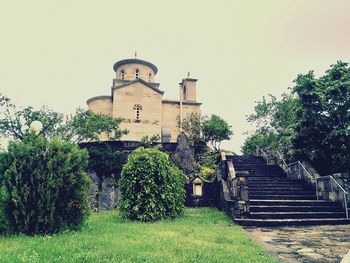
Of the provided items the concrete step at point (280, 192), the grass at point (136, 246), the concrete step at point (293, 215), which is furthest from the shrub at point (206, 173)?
the grass at point (136, 246)

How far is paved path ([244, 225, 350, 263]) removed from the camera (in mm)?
5918

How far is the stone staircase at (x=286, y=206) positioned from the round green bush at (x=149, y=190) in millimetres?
2775

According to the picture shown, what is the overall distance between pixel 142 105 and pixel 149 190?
2173cm

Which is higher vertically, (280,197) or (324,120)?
(324,120)

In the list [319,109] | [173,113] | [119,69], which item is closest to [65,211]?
[319,109]

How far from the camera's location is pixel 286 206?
442 inches

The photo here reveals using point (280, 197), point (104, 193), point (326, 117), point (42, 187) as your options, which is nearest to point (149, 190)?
point (42, 187)

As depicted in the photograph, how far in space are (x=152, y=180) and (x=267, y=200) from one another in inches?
186

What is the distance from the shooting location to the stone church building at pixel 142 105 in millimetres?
31250

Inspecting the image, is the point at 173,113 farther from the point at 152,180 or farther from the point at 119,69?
the point at 152,180

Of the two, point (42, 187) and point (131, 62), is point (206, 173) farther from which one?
point (131, 62)

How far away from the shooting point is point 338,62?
14.3 meters

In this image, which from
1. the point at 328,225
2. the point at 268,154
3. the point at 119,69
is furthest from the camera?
the point at 119,69

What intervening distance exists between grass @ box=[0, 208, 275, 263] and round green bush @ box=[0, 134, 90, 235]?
0.52 meters
